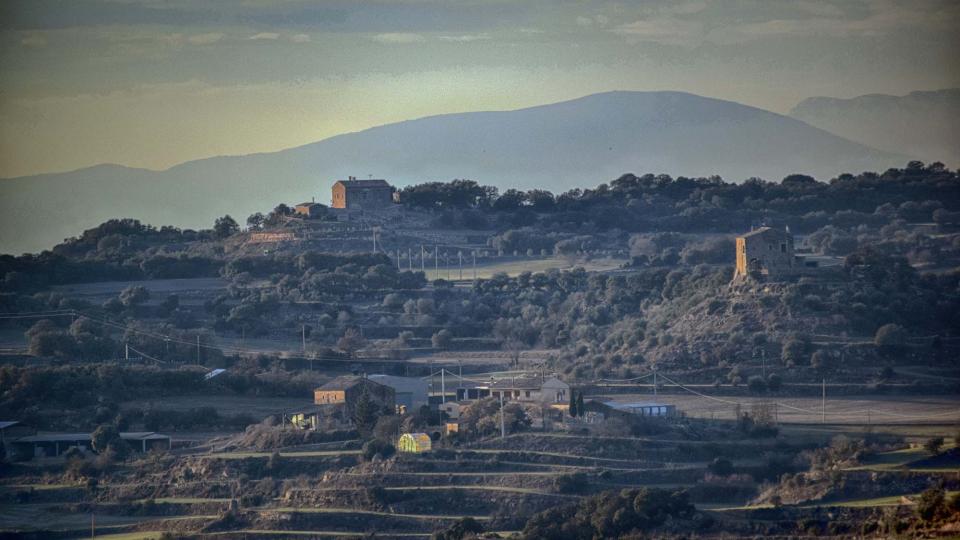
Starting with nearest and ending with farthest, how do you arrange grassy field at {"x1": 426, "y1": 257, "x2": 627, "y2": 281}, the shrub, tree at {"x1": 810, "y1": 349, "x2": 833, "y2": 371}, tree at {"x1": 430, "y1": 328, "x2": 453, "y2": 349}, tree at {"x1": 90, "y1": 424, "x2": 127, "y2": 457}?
1. the shrub
2. tree at {"x1": 90, "y1": 424, "x2": 127, "y2": 457}
3. tree at {"x1": 810, "y1": 349, "x2": 833, "y2": 371}
4. tree at {"x1": 430, "y1": 328, "x2": 453, "y2": 349}
5. grassy field at {"x1": 426, "y1": 257, "x2": 627, "y2": 281}

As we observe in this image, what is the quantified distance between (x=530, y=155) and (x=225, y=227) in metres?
23.6

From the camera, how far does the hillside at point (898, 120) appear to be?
87.4 m

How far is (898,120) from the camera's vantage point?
92250 millimetres

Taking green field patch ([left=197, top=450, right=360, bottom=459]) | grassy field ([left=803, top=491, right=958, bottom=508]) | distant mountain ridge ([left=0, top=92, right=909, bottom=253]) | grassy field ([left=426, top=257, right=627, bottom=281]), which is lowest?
grassy field ([left=803, top=491, right=958, bottom=508])

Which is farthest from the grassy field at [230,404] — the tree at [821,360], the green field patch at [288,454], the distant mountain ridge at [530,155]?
the distant mountain ridge at [530,155]

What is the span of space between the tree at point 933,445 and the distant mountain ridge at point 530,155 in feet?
154

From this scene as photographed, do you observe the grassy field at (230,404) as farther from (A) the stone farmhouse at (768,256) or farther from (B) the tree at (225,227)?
(B) the tree at (225,227)

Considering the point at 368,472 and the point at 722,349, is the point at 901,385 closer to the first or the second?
the point at 722,349

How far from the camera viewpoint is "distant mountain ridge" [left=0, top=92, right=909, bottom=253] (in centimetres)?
9212

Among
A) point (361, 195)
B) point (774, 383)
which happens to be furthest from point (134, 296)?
point (774, 383)

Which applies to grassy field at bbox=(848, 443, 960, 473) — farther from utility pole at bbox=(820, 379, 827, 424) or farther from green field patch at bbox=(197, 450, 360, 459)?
green field patch at bbox=(197, 450, 360, 459)

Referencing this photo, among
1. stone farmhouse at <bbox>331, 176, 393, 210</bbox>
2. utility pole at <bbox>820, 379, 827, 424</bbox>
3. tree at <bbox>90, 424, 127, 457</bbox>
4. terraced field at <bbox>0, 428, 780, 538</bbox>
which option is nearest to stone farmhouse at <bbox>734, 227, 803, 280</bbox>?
utility pole at <bbox>820, 379, 827, 424</bbox>

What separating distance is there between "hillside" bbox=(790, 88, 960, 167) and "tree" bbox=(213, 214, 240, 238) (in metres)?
24.5

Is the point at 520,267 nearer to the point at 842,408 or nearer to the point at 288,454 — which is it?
the point at 842,408
